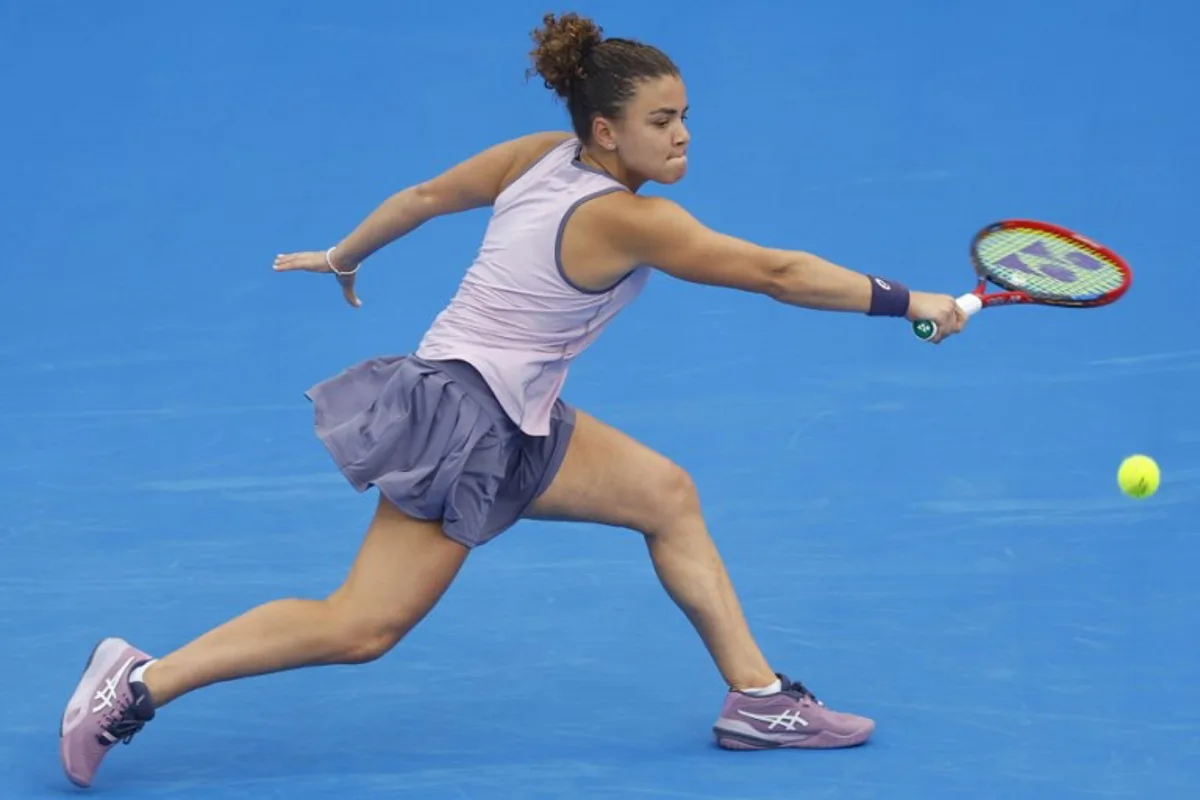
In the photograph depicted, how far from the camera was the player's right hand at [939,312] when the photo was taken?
4.54 m

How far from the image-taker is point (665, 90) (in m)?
4.56

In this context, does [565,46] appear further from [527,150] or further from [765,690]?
[765,690]

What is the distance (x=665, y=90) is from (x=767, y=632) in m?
1.60

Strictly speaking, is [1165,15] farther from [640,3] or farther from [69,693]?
[69,693]

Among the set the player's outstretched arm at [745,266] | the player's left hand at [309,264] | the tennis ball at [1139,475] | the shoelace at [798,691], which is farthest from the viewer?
the tennis ball at [1139,475]

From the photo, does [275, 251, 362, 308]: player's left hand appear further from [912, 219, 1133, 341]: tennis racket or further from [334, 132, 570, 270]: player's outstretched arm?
[912, 219, 1133, 341]: tennis racket

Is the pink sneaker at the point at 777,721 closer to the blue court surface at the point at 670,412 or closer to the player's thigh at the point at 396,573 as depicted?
the blue court surface at the point at 670,412

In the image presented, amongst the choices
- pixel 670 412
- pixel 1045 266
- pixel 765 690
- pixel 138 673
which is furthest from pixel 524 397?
pixel 670 412

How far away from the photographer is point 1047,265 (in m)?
5.18

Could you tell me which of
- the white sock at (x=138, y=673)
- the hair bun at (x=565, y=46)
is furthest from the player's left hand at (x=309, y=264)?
the white sock at (x=138, y=673)

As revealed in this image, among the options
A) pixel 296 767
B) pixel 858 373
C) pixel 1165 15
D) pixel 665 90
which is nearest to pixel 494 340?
pixel 665 90

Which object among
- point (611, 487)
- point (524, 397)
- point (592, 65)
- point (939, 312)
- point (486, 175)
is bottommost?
point (611, 487)

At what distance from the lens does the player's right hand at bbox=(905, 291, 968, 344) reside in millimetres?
4539

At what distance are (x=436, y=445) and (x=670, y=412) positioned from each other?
2630 millimetres
